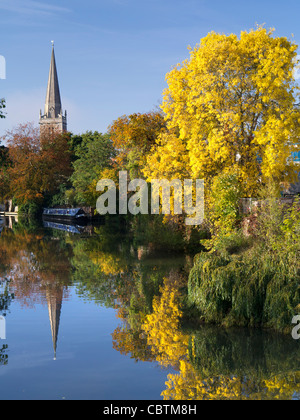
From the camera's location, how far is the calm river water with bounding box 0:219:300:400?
31.6 feet

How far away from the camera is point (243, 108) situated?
25.4 metres

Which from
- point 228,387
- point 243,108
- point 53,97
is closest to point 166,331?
point 228,387

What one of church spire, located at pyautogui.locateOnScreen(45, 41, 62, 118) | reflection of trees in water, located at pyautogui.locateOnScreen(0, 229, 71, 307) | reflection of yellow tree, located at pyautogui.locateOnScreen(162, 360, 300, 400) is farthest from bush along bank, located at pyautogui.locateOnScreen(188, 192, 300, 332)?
church spire, located at pyautogui.locateOnScreen(45, 41, 62, 118)

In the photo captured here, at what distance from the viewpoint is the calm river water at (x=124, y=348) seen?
9.63 metres

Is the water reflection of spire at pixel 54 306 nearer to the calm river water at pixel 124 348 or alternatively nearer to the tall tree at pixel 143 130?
the calm river water at pixel 124 348

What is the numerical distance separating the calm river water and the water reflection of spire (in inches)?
1.2

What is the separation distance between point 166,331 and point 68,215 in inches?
2039

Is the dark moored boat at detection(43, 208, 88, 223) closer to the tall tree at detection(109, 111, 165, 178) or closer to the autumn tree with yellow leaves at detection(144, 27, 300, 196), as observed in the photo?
the tall tree at detection(109, 111, 165, 178)

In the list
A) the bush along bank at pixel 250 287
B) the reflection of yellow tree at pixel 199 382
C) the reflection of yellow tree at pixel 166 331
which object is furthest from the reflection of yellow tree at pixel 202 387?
A: the bush along bank at pixel 250 287

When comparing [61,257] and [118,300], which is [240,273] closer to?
[118,300]

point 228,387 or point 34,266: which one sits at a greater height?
point 34,266

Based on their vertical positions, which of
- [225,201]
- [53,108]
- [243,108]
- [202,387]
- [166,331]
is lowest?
[202,387]

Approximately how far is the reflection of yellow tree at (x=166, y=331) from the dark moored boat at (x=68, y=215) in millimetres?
45585

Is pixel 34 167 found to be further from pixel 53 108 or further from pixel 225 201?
pixel 53 108
